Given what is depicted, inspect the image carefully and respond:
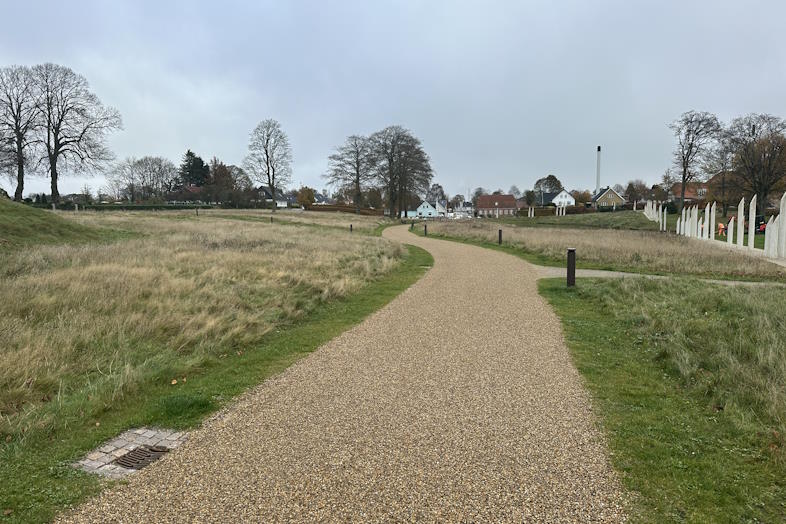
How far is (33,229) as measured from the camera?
18.4 meters

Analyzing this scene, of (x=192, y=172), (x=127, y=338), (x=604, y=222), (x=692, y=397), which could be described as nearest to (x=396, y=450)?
(x=692, y=397)

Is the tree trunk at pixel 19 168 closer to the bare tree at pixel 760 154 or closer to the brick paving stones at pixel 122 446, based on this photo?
the brick paving stones at pixel 122 446

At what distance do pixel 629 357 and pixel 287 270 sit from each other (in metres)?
9.57

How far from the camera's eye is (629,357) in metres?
6.62

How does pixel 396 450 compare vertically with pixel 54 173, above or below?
below

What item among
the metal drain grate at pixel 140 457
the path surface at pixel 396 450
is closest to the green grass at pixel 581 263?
the path surface at pixel 396 450

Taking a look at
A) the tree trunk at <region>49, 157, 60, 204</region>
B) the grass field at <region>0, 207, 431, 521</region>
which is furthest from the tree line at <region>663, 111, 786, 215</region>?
the tree trunk at <region>49, 157, 60, 204</region>

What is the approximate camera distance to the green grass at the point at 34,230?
54.0ft

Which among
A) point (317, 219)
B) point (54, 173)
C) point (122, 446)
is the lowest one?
point (122, 446)

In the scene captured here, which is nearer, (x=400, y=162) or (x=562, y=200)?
(x=400, y=162)

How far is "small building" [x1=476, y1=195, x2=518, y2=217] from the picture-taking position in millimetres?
120812

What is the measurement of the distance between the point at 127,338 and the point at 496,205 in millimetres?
120812

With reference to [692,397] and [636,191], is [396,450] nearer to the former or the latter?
[692,397]

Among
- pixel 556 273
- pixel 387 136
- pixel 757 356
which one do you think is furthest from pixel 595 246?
pixel 387 136
